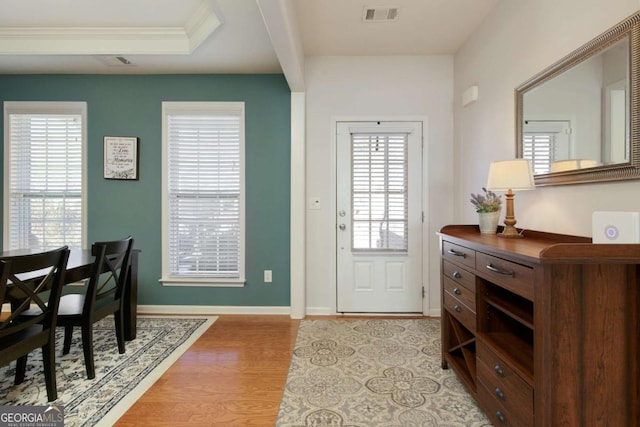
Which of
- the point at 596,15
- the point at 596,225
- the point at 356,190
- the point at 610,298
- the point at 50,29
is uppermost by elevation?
the point at 50,29

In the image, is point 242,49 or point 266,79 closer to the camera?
point 242,49

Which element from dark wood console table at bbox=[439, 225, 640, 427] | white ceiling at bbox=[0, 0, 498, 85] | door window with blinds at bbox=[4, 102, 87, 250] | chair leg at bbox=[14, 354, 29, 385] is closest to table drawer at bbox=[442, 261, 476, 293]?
dark wood console table at bbox=[439, 225, 640, 427]

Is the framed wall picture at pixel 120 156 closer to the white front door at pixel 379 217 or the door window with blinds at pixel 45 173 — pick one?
the door window with blinds at pixel 45 173

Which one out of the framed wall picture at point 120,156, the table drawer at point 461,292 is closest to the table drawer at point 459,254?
the table drawer at point 461,292

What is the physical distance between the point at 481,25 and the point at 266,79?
2.05 metres

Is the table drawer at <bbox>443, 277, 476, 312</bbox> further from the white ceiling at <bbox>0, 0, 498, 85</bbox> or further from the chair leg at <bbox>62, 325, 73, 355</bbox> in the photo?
the chair leg at <bbox>62, 325, 73, 355</bbox>

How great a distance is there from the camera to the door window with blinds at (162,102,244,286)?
3199 mm

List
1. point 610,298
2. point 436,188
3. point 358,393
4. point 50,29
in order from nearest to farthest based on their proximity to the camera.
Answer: point 610,298
point 358,393
point 50,29
point 436,188

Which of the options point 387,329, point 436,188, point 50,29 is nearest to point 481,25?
point 436,188

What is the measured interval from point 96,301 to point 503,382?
2.50m

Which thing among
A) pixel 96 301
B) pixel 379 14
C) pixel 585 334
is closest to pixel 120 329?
pixel 96 301

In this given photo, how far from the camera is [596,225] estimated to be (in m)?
1.30

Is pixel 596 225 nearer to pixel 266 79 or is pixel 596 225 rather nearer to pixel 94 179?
pixel 266 79

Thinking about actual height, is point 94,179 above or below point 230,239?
above
